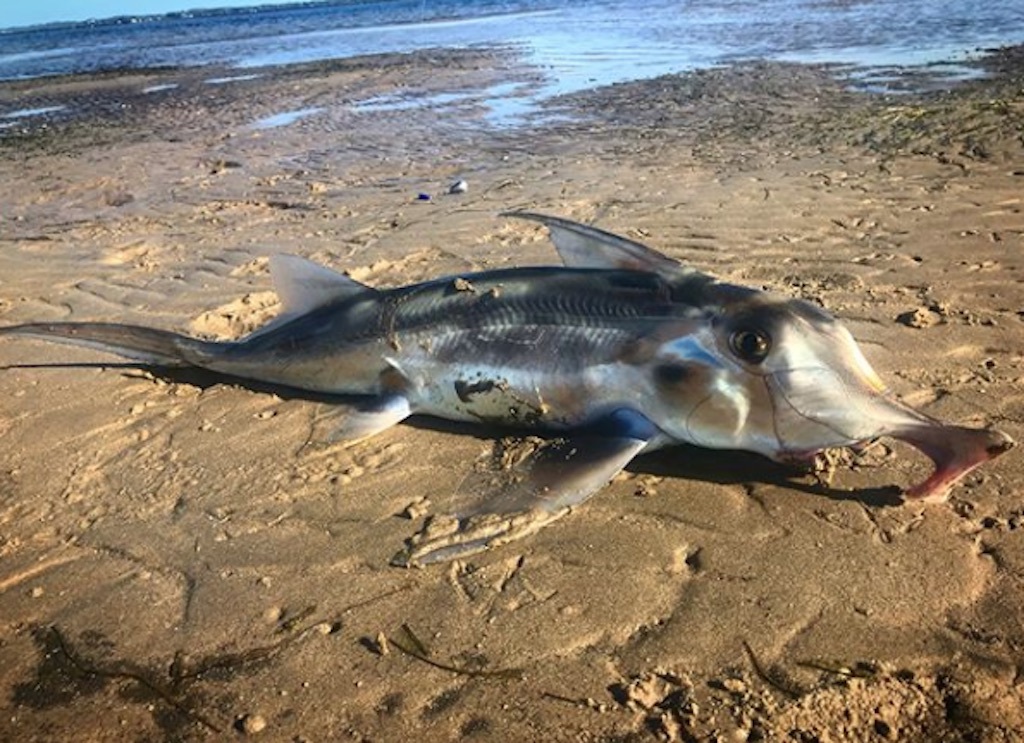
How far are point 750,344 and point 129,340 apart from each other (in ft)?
12.0

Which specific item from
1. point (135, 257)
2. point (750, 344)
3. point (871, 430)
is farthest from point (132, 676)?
point (135, 257)

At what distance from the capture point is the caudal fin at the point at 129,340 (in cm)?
486

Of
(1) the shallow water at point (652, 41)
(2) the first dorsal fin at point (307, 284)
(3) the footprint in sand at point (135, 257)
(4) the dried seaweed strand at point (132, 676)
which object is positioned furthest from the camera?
(1) the shallow water at point (652, 41)

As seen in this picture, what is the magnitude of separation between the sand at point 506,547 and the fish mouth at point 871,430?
205 mm

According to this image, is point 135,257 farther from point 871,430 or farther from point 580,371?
point 871,430

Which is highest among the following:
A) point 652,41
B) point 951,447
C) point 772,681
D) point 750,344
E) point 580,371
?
point 750,344

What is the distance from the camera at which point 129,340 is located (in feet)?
16.1

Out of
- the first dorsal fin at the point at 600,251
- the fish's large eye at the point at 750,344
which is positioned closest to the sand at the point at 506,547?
the fish's large eye at the point at 750,344

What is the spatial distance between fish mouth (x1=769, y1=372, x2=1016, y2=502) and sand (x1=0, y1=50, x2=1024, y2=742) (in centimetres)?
20

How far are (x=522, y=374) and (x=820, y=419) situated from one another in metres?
1.37

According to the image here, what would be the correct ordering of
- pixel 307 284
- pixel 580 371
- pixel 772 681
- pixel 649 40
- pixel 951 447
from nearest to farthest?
pixel 772 681 → pixel 951 447 → pixel 580 371 → pixel 307 284 → pixel 649 40

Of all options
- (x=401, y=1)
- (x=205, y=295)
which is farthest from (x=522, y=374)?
(x=401, y=1)

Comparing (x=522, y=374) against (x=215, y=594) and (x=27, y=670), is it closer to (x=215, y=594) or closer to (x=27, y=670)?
(x=215, y=594)

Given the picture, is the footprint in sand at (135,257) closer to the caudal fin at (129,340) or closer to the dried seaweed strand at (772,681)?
the caudal fin at (129,340)
